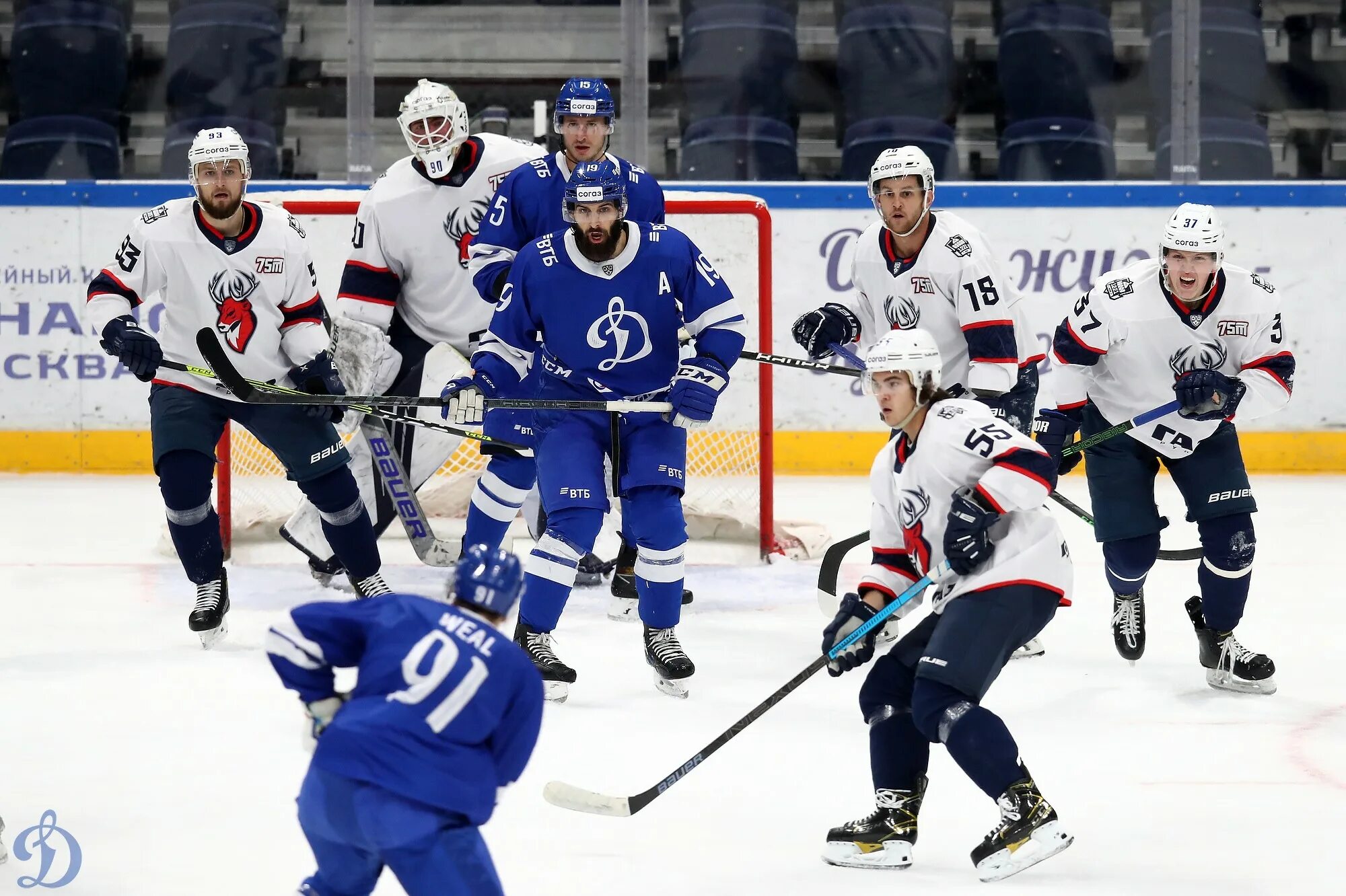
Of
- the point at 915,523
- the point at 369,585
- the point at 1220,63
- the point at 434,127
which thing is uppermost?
the point at 1220,63

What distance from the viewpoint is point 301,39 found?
7098mm

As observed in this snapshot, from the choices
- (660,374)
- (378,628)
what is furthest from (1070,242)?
(378,628)

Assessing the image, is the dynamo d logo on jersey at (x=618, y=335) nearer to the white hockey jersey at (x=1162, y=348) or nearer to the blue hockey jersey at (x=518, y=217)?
the blue hockey jersey at (x=518, y=217)

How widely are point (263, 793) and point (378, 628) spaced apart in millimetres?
1192

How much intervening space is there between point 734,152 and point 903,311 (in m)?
3.17

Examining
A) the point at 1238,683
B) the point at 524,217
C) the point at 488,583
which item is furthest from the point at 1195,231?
the point at 488,583

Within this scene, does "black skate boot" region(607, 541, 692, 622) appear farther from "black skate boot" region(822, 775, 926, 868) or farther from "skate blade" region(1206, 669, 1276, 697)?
"black skate boot" region(822, 775, 926, 868)

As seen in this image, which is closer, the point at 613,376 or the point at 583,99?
the point at 613,376

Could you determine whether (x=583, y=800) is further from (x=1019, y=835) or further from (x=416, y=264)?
(x=416, y=264)

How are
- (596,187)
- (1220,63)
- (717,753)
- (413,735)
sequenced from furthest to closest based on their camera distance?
1. (1220,63)
2. (596,187)
3. (717,753)
4. (413,735)

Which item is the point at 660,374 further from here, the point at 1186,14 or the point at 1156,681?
the point at 1186,14

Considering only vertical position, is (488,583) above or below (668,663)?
above

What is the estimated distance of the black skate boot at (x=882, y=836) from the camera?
2.77 meters

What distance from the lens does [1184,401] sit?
150 inches
